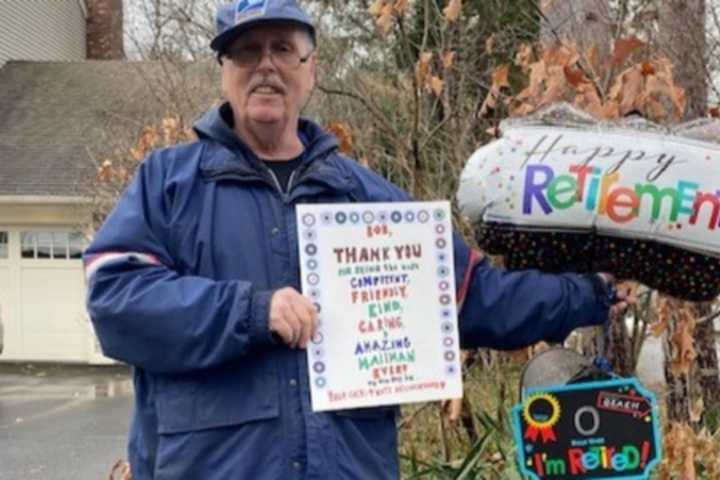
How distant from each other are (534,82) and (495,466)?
171 centimetres

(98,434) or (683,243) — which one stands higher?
(683,243)

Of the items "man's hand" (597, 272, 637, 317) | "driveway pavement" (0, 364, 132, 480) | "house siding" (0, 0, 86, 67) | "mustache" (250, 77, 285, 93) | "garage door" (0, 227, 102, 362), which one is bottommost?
"driveway pavement" (0, 364, 132, 480)

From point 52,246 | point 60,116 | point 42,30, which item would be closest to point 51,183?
point 52,246

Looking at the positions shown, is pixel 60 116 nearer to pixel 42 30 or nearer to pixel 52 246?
pixel 52 246

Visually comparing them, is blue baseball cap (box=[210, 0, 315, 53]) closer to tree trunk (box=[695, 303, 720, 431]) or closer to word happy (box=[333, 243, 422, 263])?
word happy (box=[333, 243, 422, 263])

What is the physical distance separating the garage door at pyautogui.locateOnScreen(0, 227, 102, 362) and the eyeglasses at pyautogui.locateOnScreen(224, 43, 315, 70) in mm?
13916

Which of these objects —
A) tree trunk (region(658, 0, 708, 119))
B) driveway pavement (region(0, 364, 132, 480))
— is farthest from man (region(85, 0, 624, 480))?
driveway pavement (region(0, 364, 132, 480))

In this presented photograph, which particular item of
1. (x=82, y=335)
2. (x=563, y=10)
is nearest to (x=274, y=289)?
(x=563, y=10)

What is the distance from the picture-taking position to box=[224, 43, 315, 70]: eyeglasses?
2.56 m

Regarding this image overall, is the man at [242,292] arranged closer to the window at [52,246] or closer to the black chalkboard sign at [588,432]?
the black chalkboard sign at [588,432]

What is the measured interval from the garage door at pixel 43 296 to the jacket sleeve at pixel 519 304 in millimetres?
13915

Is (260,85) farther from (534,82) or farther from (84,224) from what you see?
(84,224)

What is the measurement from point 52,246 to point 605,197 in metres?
14.5

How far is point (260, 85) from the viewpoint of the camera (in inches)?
100
